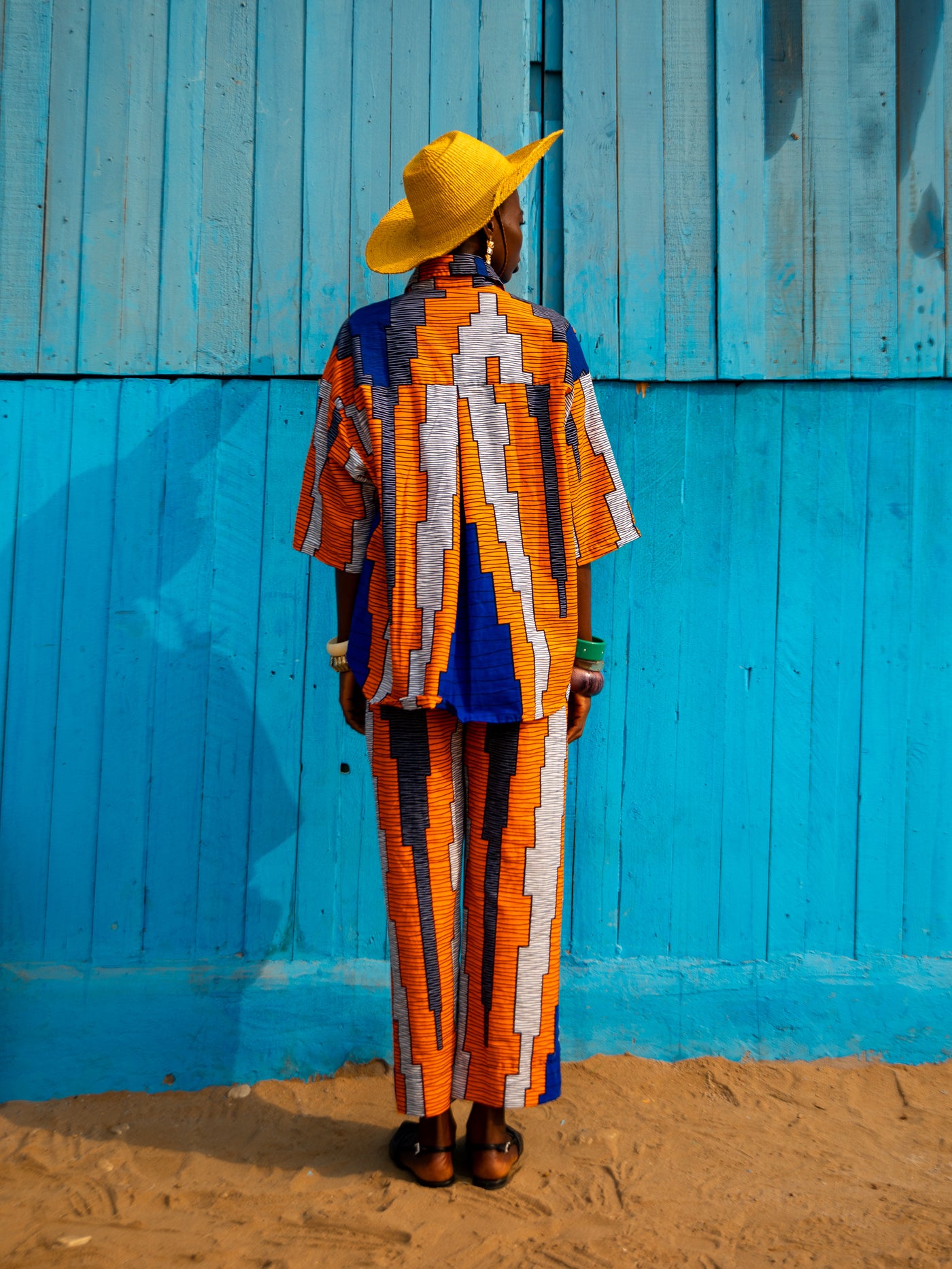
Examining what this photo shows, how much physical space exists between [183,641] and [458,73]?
5.94ft

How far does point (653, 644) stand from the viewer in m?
2.62

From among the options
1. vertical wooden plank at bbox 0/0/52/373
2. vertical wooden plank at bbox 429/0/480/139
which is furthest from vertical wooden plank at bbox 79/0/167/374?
vertical wooden plank at bbox 429/0/480/139

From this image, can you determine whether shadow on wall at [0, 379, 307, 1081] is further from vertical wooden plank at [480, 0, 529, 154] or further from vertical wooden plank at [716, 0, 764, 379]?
vertical wooden plank at [716, 0, 764, 379]

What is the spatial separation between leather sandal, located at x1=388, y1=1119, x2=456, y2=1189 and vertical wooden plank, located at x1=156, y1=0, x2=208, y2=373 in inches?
86.9

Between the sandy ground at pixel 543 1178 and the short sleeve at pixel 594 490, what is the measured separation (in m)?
1.40

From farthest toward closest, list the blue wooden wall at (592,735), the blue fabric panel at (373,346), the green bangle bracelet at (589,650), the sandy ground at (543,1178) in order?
1. the blue wooden wall at (592,735)
2. the green bangle bracelet at (589,650)
3. the blue fabric panel at (373,346)
4. the sandy ground at (543,1178)

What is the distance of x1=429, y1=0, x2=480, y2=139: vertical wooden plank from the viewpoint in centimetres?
258

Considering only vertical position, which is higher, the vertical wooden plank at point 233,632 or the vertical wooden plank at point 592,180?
the vertical wooden plank at point 592,180

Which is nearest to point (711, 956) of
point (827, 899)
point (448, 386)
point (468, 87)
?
point (827, 899)

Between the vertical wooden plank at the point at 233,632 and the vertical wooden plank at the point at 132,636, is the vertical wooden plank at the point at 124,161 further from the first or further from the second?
the vertical wooden plank at the point at 233,632

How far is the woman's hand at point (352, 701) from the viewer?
6.76 feet

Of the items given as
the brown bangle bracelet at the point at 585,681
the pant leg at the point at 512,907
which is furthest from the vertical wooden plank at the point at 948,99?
the pant leg at the point at 512,907

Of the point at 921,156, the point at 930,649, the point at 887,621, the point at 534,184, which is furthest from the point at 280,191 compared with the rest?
the point at 930,649

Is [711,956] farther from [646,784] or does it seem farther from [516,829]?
[516,829]
